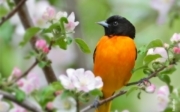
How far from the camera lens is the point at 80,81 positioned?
171cm

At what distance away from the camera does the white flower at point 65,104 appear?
5.87ft

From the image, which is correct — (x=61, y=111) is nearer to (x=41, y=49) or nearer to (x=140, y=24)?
(x=41, y=49)

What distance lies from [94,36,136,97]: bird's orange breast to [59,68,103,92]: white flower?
18.2 inches

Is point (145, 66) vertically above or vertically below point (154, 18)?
below

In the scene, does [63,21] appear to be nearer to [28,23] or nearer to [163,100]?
[163,100]

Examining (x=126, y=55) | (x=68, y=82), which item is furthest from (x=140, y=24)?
(x=68, y=82)

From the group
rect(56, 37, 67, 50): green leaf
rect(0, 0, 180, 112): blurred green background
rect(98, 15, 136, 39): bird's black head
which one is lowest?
rect(56, 37, 67, 50): green leaf

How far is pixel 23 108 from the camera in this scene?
204 centimetres

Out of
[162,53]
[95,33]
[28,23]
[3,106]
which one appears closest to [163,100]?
[162,53]

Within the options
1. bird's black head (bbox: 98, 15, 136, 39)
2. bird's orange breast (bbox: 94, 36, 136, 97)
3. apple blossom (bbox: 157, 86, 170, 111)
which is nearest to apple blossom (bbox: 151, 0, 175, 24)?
bird's black head (bbox: 98, 15, 136, 39)

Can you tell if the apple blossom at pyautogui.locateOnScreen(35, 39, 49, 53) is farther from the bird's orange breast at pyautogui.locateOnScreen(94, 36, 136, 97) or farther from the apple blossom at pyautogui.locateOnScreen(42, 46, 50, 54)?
the bird's orange breast at pyautogui.locateOnScreen(94, 36, 136, 97)

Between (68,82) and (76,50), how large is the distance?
3.85 feet

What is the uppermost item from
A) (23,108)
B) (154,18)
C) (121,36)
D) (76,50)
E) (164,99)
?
(154,18)

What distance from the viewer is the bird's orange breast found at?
2.20m
